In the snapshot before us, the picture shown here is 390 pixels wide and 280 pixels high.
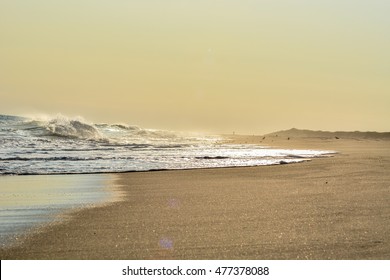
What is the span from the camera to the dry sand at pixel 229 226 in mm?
4922

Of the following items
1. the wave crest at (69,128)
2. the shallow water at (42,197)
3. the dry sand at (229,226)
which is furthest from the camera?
the wave crest at (69,128)

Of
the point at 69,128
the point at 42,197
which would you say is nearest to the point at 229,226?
the point at 42,197

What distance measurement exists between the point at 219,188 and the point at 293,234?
494cm

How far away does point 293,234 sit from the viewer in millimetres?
5570

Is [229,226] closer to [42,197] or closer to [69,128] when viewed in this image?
[42,197]

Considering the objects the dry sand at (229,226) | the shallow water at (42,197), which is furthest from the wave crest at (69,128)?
the dry sand at (229,226)

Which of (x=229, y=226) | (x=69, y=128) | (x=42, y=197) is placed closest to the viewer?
(x=229, y=226)

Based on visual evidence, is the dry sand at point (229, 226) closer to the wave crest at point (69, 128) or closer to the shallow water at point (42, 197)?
the shallow water at point (42, 197)

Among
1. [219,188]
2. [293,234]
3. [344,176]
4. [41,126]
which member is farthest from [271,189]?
[41,126]

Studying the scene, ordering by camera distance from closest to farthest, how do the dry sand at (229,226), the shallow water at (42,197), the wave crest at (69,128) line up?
1. the dry sand at (229,226)
2. the shallow water at (42,197)
3. the wave crest at (69,128)

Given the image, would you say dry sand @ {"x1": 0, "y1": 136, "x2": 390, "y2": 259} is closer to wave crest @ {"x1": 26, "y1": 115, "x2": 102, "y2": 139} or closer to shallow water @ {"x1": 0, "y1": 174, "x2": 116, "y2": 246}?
shallow water @ {"x1": 0, "y1": 174, "x2": 116, "y2": 246}

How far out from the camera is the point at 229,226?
6.11 m

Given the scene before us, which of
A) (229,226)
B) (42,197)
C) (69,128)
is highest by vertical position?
(69,128)
